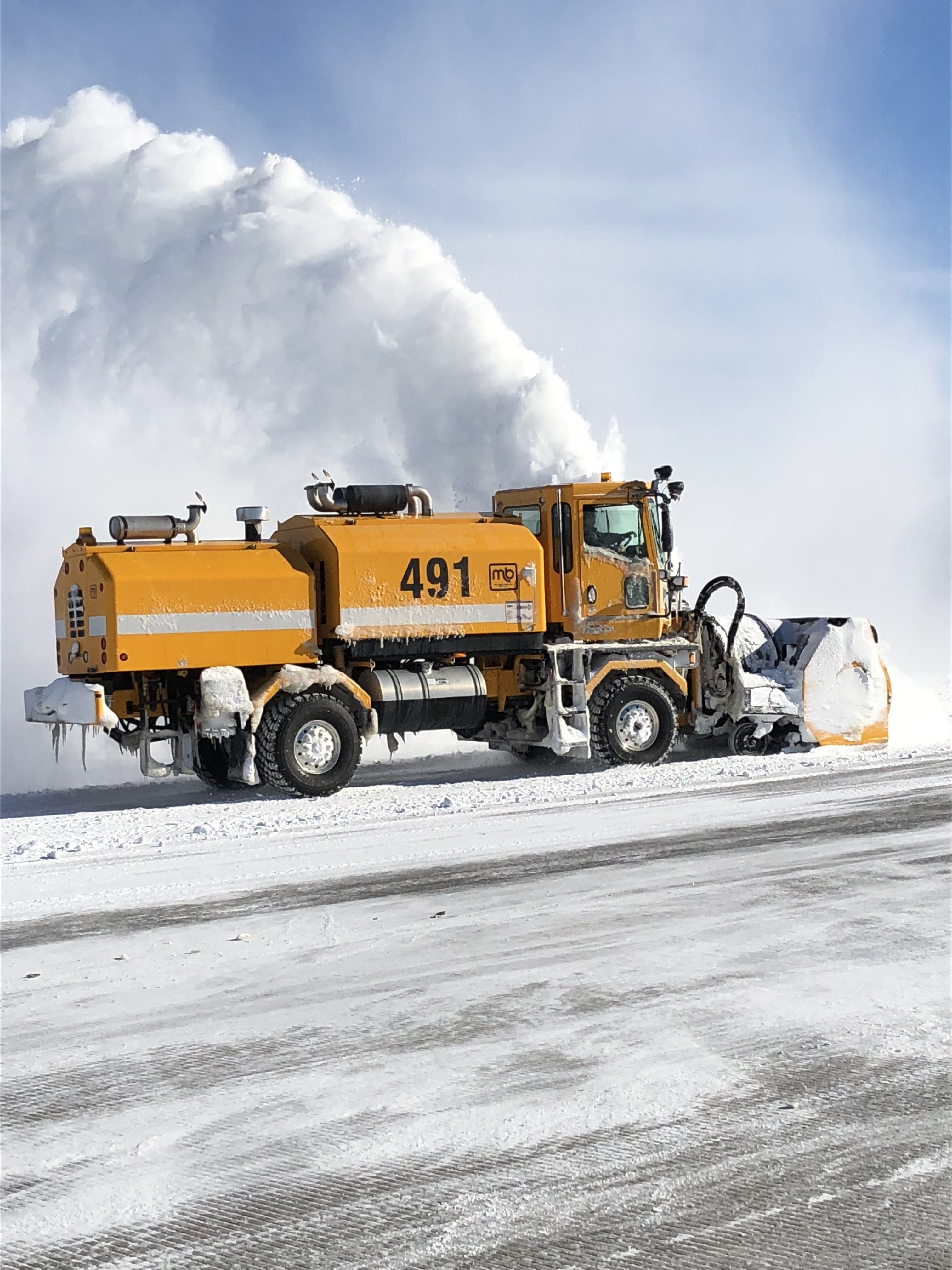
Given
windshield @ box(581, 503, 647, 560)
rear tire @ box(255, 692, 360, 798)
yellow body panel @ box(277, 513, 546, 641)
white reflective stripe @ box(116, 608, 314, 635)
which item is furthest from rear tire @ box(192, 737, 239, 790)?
windshield @ box(581, 503, 647, 560)

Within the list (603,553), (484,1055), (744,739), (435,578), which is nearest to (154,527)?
(435,578)

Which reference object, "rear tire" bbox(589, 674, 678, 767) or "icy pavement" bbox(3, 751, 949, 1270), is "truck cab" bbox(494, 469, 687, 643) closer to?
"rear tire" bbox(589, 674, 678, 767)

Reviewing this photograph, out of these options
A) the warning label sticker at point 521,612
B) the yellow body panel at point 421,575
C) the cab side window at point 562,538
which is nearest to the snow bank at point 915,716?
the cab side window at point 562,538

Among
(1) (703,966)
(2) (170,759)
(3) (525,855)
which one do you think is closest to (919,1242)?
(1) (703,966)

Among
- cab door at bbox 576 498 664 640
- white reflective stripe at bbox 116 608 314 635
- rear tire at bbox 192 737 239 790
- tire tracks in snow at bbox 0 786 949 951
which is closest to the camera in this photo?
tire tracks in snow at bbox 0 786 949 951

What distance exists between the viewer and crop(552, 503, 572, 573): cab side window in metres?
14.2

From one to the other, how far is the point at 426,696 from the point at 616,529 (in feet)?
9.19

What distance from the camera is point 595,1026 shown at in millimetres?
5164

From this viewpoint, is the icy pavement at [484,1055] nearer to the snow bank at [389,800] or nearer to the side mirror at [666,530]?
the snow bank at [389,800]

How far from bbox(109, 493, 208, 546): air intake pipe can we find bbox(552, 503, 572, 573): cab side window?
364 centimetres

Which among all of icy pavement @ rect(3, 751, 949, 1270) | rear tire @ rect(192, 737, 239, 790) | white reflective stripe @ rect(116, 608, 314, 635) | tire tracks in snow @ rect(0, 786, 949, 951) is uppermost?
white reflective stripe @ rect(116, 608, 314, 635)

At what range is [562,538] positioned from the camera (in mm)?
14211

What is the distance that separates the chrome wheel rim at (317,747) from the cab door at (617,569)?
302 cm

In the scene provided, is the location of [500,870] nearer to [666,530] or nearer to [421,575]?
[421,575]
